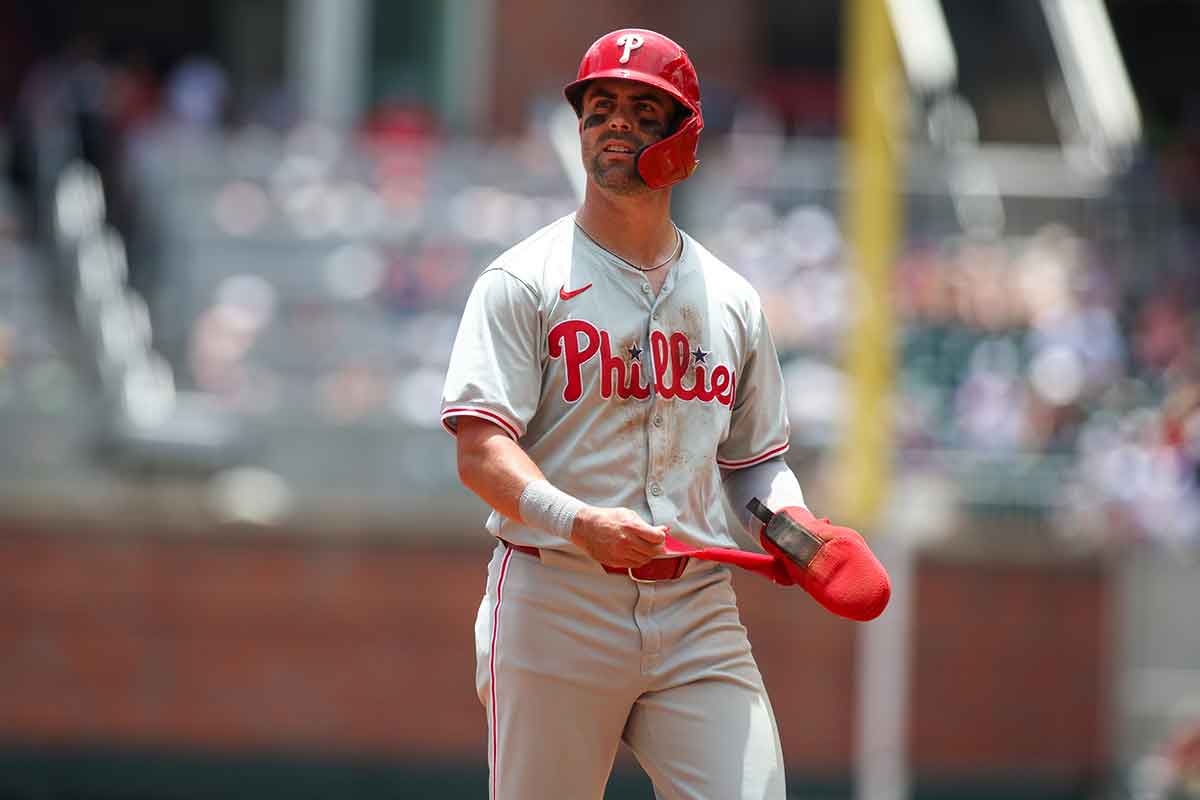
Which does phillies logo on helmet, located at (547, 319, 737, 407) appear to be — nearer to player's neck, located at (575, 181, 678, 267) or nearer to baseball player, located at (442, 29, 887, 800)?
baseball player, located at (442, 29, 887, 800)

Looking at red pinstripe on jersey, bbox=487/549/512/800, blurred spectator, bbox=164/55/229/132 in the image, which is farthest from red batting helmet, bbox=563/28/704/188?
blurred spectator, bbox=164/55/229/132

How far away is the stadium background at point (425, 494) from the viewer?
10.7 meters

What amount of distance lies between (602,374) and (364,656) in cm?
738

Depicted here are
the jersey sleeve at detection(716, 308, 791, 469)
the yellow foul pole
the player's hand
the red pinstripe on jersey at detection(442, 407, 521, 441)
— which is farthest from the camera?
the yellow foul pole

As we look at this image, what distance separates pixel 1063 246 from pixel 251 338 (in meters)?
5.56

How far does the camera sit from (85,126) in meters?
13.5

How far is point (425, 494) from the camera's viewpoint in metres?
10.8

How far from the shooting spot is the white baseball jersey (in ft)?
12.0

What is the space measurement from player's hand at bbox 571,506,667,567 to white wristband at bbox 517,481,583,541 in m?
0.02

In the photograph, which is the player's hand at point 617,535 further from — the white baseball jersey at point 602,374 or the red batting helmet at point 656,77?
the red batting helmet at point 656,77

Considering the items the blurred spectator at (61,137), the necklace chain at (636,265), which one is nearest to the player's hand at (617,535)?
the necklace chain at (636,265)

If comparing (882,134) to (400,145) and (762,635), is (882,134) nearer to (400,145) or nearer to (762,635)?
(762,635)

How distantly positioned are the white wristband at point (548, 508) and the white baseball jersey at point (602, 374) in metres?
0.15

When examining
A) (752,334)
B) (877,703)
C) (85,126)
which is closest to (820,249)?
(877,703)
